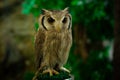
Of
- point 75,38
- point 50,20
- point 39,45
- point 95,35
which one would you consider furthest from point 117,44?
point 50,20

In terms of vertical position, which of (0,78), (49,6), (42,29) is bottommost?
(0,78)

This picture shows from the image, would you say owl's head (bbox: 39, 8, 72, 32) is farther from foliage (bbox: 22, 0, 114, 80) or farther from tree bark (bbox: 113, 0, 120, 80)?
foliage (bbox: 22, 0, 114, 80)

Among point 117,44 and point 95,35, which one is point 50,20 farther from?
point 95,35

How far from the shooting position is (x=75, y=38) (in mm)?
5762

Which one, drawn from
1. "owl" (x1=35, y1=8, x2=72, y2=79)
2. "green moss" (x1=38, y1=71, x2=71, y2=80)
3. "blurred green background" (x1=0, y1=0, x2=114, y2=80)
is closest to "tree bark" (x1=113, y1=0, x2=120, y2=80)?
"blurred green background" (x1=0, y1=0, x2=114, y2=80)

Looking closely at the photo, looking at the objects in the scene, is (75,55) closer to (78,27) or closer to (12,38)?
(78,27)

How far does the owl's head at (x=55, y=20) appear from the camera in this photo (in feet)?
8.28

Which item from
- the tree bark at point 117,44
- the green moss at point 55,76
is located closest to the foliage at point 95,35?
the tree bark at point 117,44

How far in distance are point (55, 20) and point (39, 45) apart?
9.7 inches

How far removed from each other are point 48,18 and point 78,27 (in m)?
3.21

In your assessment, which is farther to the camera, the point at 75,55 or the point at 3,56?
the point at 3,56

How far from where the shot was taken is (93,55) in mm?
5680

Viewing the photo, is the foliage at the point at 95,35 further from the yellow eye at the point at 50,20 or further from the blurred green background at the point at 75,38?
the yellow eye at the point at 50,20

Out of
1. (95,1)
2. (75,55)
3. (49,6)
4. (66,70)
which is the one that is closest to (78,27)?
(75,55)
